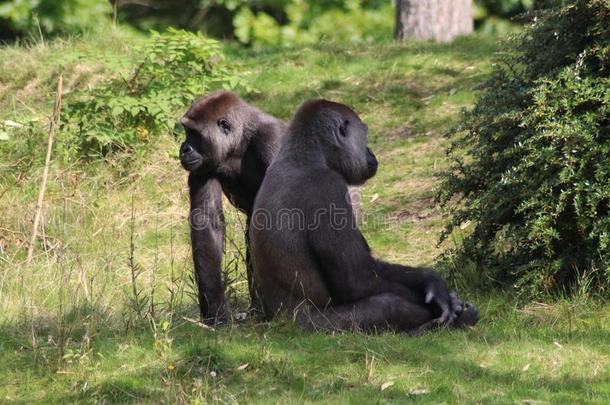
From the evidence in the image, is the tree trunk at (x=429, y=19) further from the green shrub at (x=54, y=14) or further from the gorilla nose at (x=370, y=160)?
the gorilla nose at (x=370, y=160)

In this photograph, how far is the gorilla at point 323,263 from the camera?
564cm

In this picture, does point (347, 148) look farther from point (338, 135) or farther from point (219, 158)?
point (219, 158)

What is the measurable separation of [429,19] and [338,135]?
760 centimetres

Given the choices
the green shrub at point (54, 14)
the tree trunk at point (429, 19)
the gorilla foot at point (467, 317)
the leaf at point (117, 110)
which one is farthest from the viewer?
the green shrub at point (54, 14)

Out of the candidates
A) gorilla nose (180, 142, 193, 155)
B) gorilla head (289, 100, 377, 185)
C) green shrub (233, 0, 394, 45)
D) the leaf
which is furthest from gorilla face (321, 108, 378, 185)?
green shrub (233, 0, 394, 45)

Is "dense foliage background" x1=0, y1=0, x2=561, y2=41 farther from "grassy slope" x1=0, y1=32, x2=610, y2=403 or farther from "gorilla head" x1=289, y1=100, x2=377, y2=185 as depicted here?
"gorilla head" x1=289, y1=100, x2=377, y2=185

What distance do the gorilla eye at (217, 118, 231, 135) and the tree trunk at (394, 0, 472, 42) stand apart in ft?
22.8

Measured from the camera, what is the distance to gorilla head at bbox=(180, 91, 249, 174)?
666 cm

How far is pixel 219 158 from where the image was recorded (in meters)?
6.72

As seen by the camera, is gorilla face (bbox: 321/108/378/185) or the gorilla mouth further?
the gorilla mouth

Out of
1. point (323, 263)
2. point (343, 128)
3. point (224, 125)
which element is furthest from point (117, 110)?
point (323, 263)

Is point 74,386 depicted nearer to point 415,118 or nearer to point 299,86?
point 415,118

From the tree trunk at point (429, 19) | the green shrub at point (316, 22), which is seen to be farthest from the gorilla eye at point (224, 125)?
the green shrub at point (316, 22)

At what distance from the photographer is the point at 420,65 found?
38.6ft
